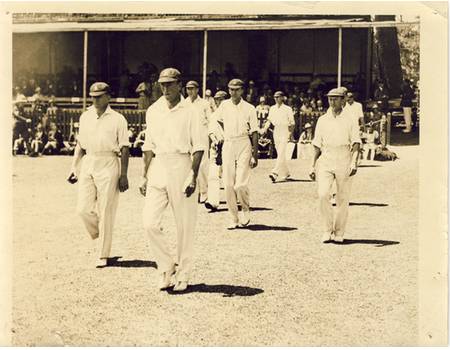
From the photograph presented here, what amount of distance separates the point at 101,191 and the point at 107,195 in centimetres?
7

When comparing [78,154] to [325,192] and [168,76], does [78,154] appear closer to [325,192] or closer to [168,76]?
[168,76]

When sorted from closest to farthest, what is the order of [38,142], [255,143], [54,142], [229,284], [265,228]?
[229,284]
[265,228]
[255,143]
[38,142]
[54,142]

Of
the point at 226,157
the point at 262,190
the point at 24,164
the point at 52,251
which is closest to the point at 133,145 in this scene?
the point at 24,164

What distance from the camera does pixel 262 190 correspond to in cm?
1305

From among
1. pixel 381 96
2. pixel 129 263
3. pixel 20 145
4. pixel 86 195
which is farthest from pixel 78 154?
pixel 381 96

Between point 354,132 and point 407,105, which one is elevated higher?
point 407,105

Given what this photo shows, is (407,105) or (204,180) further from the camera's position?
(407,105)

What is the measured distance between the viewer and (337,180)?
9.03 metres

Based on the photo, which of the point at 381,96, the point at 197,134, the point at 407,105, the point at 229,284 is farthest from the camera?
the point at 381,96

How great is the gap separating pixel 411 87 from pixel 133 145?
8.87 meters

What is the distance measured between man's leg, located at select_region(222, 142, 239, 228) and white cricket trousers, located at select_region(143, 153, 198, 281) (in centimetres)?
282

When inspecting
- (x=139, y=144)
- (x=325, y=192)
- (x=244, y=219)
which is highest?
(x=139, y=144)

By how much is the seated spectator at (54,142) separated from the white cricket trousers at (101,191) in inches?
363

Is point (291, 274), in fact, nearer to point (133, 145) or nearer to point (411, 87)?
point (133, 145)
